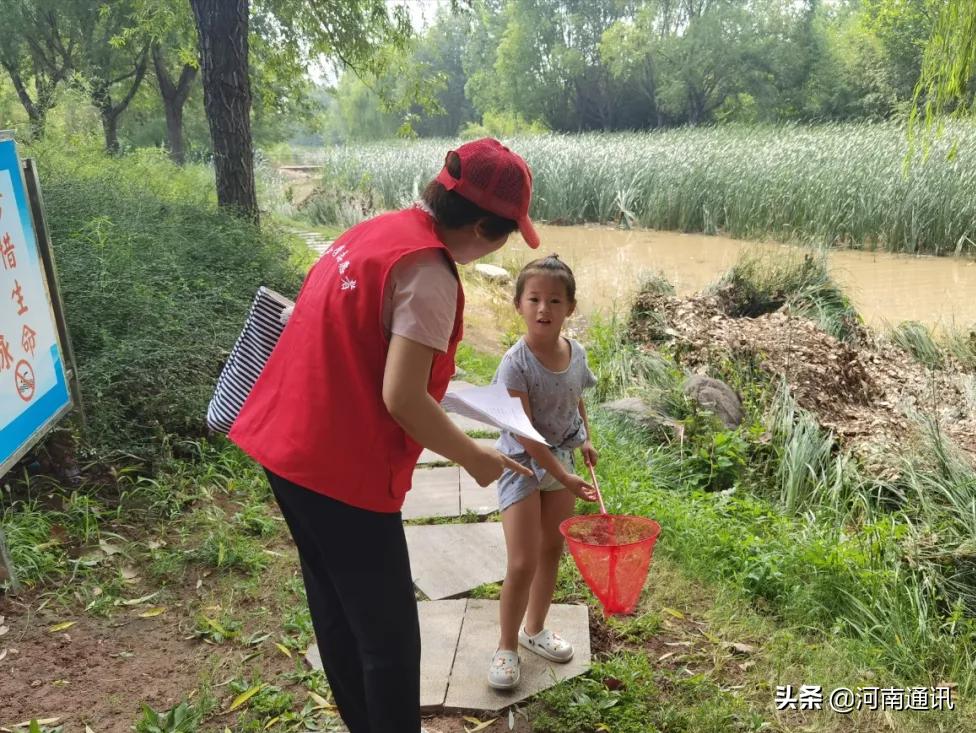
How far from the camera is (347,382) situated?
167cm

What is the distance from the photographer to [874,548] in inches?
131

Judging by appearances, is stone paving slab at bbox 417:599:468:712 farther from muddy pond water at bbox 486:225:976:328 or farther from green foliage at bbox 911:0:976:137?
muddy pond water at bbox 486:225:976:328

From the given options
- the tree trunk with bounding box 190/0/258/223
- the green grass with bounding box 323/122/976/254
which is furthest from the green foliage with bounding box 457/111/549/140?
the tree trunk with bounding box 190/0/258/223

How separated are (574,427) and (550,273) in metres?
0.49

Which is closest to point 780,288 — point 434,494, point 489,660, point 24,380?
point 434,494

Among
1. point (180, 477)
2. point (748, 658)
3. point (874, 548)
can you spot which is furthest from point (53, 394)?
point (874, 548)

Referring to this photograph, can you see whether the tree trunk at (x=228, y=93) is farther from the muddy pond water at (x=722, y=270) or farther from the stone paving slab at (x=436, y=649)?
the stone paving slab at (x=436, y=649)

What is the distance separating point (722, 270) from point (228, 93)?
6679 millimetres

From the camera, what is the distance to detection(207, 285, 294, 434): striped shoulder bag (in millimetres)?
2031

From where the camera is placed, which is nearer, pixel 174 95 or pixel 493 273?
pixel 493 273

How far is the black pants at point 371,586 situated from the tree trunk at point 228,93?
20.4ft

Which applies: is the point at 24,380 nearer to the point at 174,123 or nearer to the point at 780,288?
the point at 780,288

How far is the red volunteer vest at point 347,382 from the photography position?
1639 mm

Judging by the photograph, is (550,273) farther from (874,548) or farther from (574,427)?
(874,548)
